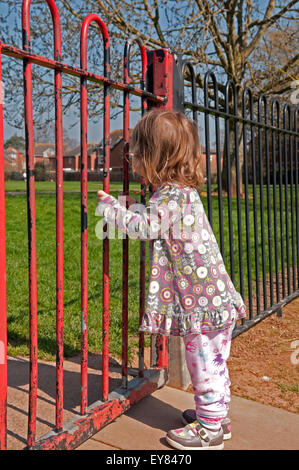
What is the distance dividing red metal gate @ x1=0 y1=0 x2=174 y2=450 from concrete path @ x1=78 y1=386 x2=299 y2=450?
5cm

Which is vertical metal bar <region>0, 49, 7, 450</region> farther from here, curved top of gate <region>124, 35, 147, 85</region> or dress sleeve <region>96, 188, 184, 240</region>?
curved top of gate <region>124, 35, 147, 85</region>

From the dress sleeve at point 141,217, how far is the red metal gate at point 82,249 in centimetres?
10

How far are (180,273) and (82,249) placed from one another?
1.40 feet

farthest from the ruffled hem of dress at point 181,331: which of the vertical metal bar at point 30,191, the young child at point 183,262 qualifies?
the vertical metal bar at point 30,191

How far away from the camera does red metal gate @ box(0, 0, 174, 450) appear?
162cm

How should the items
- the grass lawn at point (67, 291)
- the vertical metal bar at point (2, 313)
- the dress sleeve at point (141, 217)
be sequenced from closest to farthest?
the vertical metal bar at point (2, 313) < the dress sleeve at point (141, 217) < the grass lawn at point (67, 291)

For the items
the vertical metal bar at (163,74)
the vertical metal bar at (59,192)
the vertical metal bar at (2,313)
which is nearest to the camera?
the vertical metal bar at (2,313)

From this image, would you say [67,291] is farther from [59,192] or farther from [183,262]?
[59,192]

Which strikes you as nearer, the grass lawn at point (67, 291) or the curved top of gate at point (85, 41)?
the curved top of gate at point (85, 41)

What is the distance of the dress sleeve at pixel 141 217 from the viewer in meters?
2.00

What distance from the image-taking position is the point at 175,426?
225 centimetres

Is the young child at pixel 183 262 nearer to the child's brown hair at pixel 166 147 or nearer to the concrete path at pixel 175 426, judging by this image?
the child's brown hair at pixel 166 147

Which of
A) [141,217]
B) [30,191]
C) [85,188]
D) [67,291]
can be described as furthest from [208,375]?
[67,291]

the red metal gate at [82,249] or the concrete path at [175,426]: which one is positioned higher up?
the red metal gate at [82,249]
